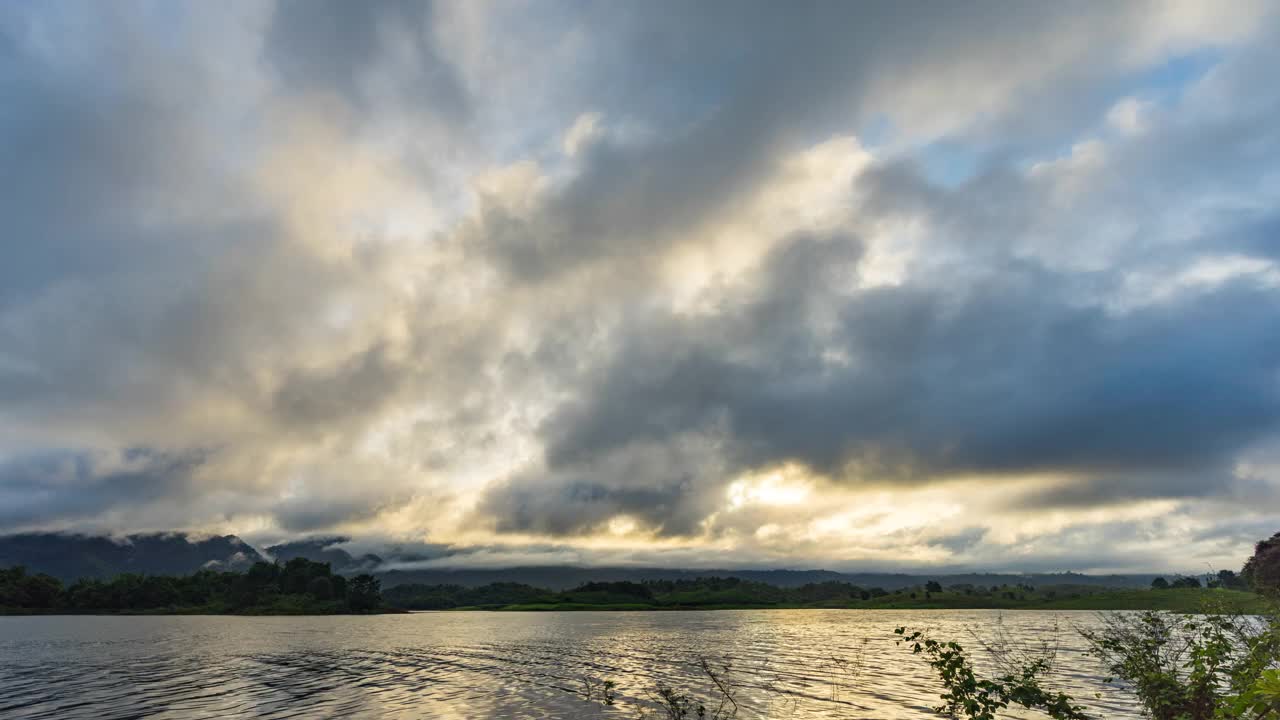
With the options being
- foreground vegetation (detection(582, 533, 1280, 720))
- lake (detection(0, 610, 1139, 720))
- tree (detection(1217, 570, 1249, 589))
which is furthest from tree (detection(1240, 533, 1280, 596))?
foreground vegetation (detection(582, 533, 1280, 720))

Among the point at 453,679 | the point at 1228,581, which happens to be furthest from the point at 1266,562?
the point at 453,679

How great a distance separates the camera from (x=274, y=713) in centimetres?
5031

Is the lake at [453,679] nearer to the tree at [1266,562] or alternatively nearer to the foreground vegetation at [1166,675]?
the foreground vegetation at [1166,675]

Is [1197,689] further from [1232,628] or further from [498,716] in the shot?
[498,716]

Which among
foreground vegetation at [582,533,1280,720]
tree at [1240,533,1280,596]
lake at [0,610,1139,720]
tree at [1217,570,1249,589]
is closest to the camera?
foreground vegetation at [582,533,1280,720]

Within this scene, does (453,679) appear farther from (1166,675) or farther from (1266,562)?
(1266,562)

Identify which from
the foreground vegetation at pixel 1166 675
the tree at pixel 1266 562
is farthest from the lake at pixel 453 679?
the tree at pixel 1266 562

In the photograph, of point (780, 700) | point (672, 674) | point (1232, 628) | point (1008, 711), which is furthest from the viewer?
point (672, 674)

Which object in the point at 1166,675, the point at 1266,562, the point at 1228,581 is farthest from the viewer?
the point at 1266,562

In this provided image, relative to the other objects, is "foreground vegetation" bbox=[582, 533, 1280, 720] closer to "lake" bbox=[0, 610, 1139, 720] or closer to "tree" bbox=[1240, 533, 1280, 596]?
"lake" bbox=[0, 610, 1139, 720]

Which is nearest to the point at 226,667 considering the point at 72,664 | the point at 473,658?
the point at 72,664

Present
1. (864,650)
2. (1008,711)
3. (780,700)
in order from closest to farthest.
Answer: (1008,711), (780,700), (864,650)

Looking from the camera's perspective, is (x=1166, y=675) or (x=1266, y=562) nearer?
(x=1166, y=675)

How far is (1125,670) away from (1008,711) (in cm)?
2040
